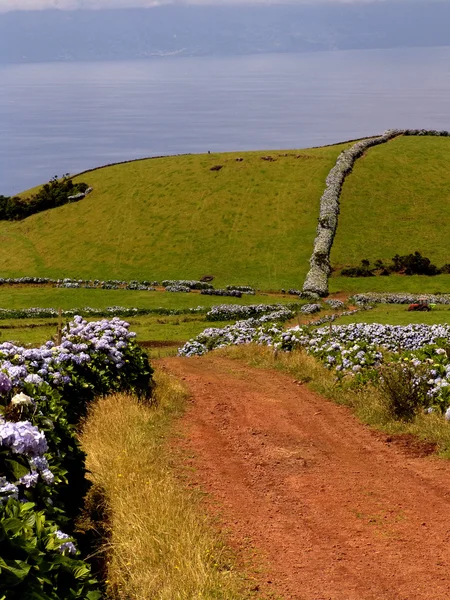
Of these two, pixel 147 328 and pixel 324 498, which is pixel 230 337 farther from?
pixel 324 498

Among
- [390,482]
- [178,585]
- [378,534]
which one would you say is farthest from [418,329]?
[178,585]

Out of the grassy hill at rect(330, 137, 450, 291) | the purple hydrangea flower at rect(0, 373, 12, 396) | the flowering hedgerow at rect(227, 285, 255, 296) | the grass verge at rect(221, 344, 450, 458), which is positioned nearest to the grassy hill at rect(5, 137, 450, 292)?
the grassy hill at rect(330, 137, 450, 291)

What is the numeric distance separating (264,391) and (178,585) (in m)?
10.9

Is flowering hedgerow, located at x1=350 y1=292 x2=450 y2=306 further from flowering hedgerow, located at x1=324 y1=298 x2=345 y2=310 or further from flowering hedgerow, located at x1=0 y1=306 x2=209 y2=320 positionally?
flowering hedgerow, located at x1=0 y1=306 x2=209 y2=320

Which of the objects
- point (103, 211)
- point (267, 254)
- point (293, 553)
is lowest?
point (293, 553)

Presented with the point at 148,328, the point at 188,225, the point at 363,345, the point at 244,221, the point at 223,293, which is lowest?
the point at 148,328

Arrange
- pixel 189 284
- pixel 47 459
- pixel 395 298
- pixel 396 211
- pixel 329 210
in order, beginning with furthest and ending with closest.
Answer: pixel 396 211 < pixel 329 210 < pixel 189 284 < pixel 395 298 < pixel 47 459

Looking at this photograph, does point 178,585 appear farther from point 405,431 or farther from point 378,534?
point 405,431

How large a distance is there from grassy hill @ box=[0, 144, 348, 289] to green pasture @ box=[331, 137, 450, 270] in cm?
368

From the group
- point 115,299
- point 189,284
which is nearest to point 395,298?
point 189,284

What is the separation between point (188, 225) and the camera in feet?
220

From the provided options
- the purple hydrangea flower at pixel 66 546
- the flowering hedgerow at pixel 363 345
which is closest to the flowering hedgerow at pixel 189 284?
the flowering hedgerow at pixel 363 345

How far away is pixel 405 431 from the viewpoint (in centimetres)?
1323

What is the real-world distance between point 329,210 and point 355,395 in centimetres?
5074
